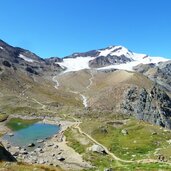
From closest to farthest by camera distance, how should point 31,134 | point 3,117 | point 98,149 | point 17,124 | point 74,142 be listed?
point 98,149
point 74,142
point 31,134
point 17,124
point 3,117

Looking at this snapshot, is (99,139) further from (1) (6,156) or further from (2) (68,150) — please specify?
(1) (6,156)

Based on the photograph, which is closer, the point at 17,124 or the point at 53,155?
the point at 53,155

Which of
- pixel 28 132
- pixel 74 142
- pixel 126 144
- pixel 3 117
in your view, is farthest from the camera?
pixel 3 117

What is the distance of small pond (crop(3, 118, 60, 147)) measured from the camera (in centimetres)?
11881

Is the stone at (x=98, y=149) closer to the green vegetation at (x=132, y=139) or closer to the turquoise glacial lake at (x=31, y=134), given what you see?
the green vegetation at (x=132, y=139)

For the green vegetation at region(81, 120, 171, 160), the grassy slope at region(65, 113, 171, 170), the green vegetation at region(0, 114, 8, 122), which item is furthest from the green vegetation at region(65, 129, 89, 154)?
the green vegetation at region(0, 114, 8, 122)

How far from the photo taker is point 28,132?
5522 inches

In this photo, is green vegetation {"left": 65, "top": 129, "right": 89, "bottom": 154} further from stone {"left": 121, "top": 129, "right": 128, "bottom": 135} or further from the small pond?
stone {"left": 121, "top": 129, "right": 128, "bottom": 135}

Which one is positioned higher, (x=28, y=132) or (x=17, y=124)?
(x=17, y=124)

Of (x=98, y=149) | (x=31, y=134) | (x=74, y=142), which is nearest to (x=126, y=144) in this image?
(x=98, y=149)

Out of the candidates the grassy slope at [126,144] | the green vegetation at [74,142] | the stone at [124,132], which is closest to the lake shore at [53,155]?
the green vegetation at [74,142]

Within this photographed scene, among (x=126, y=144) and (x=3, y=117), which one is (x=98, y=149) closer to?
(x=126, y=144)

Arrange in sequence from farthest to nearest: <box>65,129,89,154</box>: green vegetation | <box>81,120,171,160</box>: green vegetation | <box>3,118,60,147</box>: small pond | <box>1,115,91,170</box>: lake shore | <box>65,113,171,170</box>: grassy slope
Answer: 1. <box>3,118,60,147</box>: small pond
2. <box>65,129,89,154</box>: green vegetation
3. <box>81,120,171,160</box>: green vegetation
4. <box>1,115,91,170</box>: lake shore
5. <box>65,113,171,170</box>: grassy slope

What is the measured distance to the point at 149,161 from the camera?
81.7 meters
